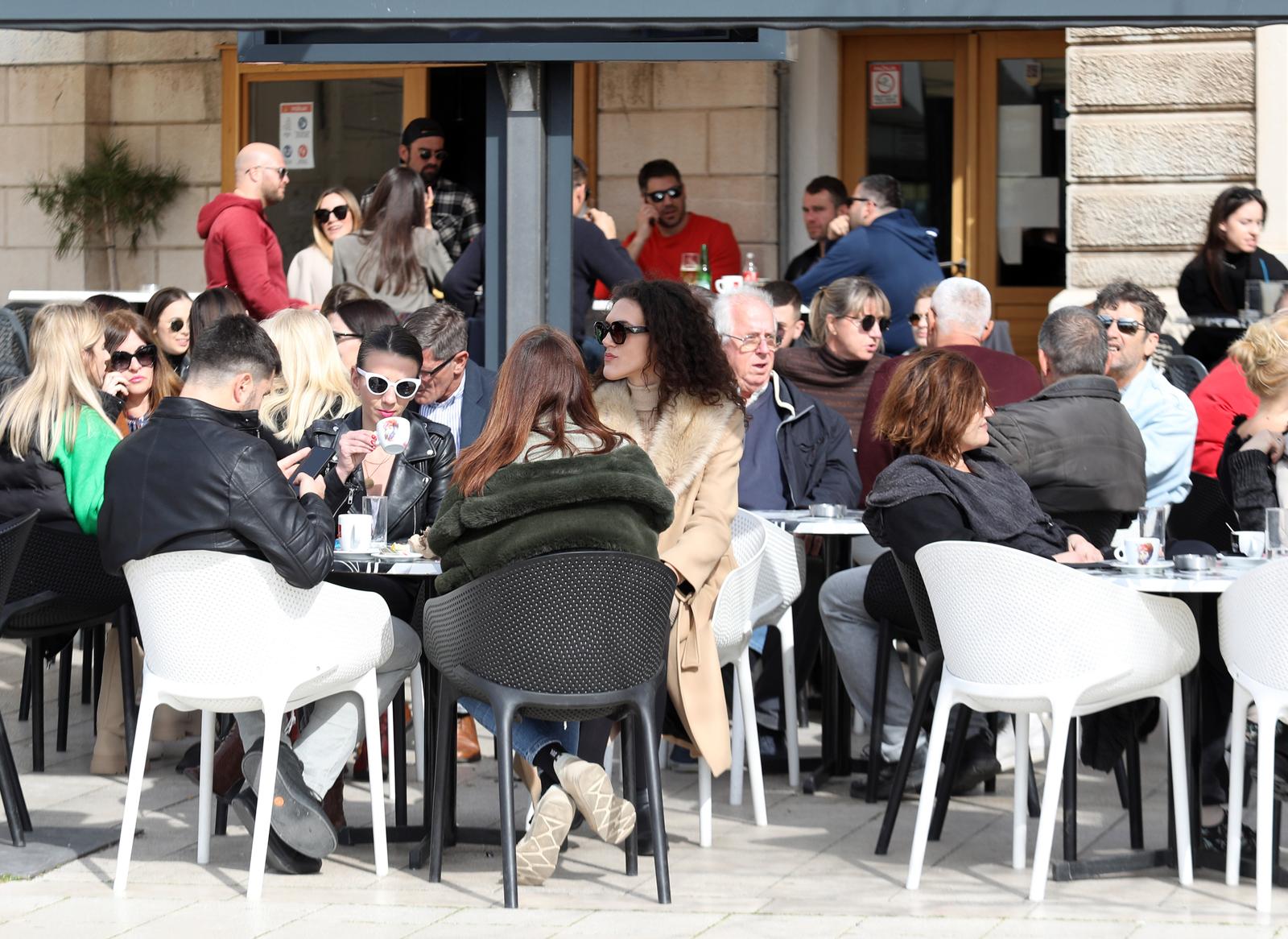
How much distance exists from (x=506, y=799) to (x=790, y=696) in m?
1.74

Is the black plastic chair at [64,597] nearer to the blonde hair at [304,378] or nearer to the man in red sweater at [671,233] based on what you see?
the blonde hair at [304,378]

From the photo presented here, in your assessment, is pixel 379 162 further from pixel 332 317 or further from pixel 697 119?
pixel 332 317

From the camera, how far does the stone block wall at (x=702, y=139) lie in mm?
12008

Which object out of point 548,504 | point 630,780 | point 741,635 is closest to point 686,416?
point 741,635

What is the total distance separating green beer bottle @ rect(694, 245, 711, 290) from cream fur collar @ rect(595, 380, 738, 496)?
3253mm

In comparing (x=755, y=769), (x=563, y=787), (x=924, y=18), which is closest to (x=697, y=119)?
(x=924, y=18)

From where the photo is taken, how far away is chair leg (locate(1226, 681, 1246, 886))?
16.2 feet

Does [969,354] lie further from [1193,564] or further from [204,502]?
[204,502]

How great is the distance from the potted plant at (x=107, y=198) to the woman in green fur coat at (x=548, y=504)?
339 inches

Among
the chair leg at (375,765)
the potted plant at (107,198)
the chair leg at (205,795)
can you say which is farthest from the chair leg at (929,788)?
the potted plant at (107,198)

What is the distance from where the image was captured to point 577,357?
16.8ft

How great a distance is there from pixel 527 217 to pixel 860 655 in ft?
6.15

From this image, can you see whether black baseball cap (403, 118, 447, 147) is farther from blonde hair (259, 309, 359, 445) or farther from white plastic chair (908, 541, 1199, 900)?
white plastic chair (908, 541, 1199, 900)

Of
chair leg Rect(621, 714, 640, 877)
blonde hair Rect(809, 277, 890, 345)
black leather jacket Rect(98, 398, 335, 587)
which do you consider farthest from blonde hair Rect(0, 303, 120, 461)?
blonde hair Rect(809, 277, 890, 345)
